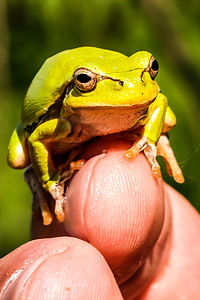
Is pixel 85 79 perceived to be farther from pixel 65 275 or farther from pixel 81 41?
pixel 81 41

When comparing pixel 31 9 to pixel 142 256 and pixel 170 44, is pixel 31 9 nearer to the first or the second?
pixel 170 44

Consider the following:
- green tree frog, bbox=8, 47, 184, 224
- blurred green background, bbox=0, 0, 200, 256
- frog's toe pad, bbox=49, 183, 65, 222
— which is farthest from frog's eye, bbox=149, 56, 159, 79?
blurred green background, bbox=0, 0, 200, 256

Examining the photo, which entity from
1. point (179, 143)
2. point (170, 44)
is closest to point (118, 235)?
point (179, 143)

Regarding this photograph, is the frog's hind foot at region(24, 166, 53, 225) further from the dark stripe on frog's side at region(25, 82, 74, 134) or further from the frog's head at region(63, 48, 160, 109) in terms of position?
the frog's head at region(63, 48, 160, 109)

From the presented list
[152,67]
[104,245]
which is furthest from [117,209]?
[152,67]

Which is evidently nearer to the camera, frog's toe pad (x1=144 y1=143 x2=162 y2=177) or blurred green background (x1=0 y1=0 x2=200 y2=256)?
frog's toe pad (x1=144 y1=143 x2=162 y2=177)

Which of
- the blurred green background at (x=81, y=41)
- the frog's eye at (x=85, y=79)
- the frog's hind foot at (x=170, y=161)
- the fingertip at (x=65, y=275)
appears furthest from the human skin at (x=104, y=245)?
the blurred green background at (x=81, y=41)

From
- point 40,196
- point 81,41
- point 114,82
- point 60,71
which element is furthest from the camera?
point 81,41
